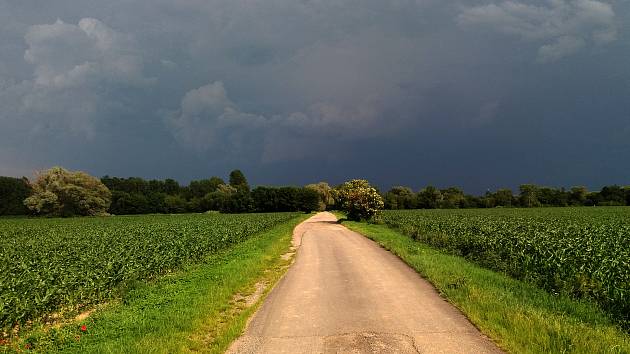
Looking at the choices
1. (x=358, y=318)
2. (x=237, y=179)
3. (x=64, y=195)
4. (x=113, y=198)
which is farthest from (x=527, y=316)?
(x=237, y=179)

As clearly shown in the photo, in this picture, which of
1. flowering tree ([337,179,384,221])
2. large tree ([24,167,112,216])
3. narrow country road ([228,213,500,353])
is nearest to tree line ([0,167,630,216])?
large tree ([24,167,112,216])

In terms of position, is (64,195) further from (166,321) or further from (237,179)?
(166,321)

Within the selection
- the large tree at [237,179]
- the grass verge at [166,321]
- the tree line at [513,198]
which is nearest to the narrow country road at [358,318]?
the grass verge at [166,321]

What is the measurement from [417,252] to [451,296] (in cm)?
989

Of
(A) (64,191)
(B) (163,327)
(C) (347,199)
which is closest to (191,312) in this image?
(B) (163,327)

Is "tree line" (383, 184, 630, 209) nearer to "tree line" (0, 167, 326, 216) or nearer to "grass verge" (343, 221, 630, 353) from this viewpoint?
"tree line" (0, 167, 326, 216)

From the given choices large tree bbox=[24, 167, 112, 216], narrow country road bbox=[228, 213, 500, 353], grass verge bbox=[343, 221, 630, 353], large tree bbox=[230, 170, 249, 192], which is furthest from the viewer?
large tree bbox=[230, 170, 249, 192]

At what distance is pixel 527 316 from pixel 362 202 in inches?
1788

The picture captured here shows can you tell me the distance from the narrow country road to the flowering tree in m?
37.9

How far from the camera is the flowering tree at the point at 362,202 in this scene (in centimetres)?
→ 5425

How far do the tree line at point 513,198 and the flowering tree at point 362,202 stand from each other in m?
78.5

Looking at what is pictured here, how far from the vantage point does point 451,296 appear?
11.5 metres

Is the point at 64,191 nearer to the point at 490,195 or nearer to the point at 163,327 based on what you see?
the point at 163,327

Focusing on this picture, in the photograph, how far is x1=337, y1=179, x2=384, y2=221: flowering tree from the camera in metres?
54.2
